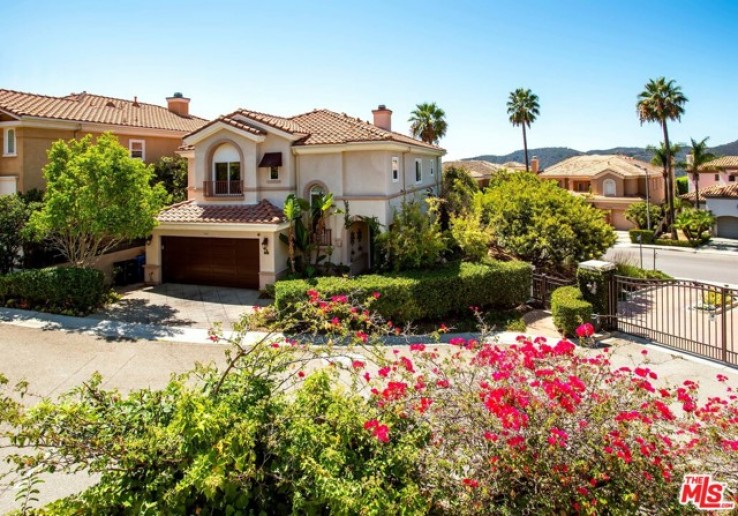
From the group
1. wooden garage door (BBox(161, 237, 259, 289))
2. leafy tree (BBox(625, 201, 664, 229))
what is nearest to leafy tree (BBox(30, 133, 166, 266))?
wooden garage door (BBox(161, 237, 259, 289))

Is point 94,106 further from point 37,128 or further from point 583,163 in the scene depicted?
point 583,163

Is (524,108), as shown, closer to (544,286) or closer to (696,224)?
(696,224)

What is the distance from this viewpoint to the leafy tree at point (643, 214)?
51156 mm

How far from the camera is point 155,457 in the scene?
19.0ft

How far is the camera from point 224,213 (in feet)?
Result: 75.7

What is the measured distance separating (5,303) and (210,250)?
8270 millimetres

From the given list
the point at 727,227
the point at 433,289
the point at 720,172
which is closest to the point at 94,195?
the point at 433,289

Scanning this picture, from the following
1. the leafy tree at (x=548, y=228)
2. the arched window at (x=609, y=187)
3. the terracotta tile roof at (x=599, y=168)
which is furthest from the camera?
the arched window at (x=609, y=187)

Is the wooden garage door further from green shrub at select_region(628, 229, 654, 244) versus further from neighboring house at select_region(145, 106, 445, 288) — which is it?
green shrub at select_region(628, 229, 654, 244)

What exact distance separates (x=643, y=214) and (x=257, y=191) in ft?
148

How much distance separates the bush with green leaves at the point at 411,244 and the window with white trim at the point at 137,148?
1651 cm

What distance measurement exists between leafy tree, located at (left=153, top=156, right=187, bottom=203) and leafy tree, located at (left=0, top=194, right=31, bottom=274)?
826 cm

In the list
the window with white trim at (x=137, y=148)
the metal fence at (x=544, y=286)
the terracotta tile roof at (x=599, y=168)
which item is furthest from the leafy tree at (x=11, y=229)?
the terracotta tile roof at (x=599, y=168)

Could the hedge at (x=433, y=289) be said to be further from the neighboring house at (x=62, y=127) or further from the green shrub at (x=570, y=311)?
the neighboring house at (x=62, y=127)
